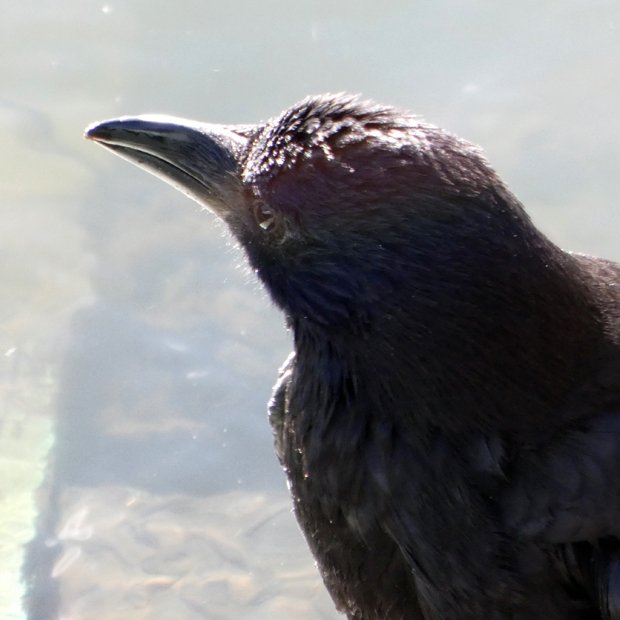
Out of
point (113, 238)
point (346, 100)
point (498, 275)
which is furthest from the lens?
point (113, 238)

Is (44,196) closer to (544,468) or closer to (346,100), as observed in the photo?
(346,100)

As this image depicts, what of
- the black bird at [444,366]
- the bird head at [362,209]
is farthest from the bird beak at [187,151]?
the black bird at [444,366]

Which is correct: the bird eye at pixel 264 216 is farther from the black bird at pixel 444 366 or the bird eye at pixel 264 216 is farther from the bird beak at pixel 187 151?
the bird beak at pixel 187 151

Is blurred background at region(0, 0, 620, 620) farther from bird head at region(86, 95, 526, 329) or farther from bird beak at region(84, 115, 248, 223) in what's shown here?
bird head at region(86, 95, 526, 329)

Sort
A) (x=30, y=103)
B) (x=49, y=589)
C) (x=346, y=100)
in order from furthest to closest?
(x=30, y=103) → (x=49, y=589) → (x=346, y=100)

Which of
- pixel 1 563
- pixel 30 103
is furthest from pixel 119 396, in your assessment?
pixel 30 103

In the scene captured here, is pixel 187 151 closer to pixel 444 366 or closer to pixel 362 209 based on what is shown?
pixel 362 209
